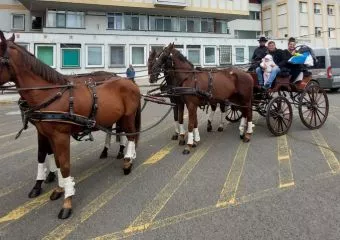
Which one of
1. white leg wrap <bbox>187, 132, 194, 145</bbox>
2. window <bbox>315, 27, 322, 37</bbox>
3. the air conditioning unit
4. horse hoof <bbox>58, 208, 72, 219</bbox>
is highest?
window <bbox>315, 27, 322, 37</bbox>

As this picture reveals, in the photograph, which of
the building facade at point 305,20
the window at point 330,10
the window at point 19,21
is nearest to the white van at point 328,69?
the window at point 19,21

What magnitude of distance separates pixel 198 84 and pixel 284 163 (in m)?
2.58

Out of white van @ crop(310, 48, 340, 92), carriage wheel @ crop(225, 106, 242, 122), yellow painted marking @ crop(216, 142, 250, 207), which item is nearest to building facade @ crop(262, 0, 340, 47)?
white van @ crop(310, 48, 340, 92)

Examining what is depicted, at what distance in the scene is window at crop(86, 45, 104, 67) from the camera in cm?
3353

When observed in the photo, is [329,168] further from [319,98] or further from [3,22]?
[3,22]

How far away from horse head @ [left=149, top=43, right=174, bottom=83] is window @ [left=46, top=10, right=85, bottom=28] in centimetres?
2984

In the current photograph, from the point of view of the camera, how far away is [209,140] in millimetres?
9297

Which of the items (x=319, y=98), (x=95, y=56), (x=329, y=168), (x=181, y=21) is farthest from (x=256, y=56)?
(x=181, y=21)

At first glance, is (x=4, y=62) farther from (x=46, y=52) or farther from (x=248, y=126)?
(x=46, y=52)

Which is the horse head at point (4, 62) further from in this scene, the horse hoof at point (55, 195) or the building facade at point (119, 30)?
the building facade at point (119, 30)

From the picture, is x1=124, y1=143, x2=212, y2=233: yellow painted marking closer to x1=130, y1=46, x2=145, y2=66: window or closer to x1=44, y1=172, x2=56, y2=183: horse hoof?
x1=44, y1=172, x2=56, y2=183: horse hoof

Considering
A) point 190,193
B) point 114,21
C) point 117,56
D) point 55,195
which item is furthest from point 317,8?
point 55,195

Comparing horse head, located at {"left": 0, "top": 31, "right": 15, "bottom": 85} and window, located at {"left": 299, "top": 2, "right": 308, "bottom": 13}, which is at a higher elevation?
window, located at {"left": 299, "top": 2, "right": 308, "bottom": 13}

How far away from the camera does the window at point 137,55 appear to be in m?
35.7
